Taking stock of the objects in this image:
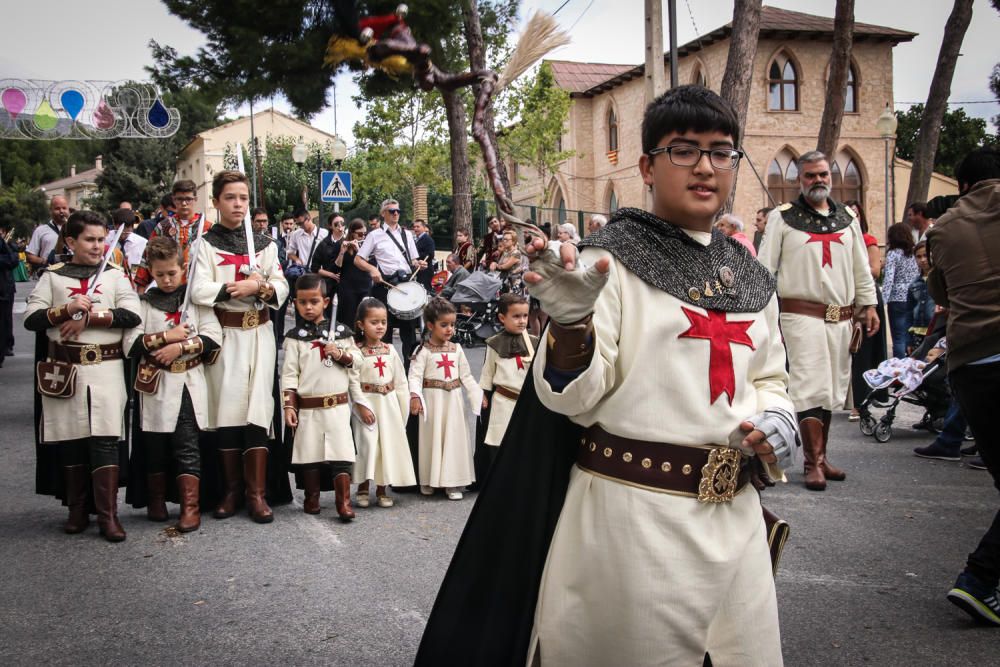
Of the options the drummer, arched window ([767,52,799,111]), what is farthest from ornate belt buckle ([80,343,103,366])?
arched window ([767,52,799,111])

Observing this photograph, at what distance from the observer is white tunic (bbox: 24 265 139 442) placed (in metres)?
5.68

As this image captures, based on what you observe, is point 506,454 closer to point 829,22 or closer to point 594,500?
point 594,500

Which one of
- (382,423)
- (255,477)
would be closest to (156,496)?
(255,477)

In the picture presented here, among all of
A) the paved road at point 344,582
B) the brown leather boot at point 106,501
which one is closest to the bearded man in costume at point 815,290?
the paved road at point 344,582

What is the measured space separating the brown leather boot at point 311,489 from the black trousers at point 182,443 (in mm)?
694

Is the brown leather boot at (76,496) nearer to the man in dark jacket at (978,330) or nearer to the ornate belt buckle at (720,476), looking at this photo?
the ornate belt buckle at (720,476)

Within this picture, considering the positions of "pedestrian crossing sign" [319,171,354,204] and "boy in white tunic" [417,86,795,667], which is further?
"pedestrian crossing sign" [319,171,354,204]

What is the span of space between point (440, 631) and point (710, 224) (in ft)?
4.76

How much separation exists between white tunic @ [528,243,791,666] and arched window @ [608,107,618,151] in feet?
138

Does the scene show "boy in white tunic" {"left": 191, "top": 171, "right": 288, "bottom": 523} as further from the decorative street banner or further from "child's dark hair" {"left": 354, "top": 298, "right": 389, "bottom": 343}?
the decorative street banner

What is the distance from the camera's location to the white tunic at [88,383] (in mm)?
5684

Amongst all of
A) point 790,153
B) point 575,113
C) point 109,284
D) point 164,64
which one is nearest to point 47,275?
point 109,284

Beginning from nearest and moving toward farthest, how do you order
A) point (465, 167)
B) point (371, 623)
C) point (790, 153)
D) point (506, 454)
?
point (506, 454), point (371, 623), point (465, 167), point (790, 153)

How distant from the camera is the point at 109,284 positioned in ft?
19.3
